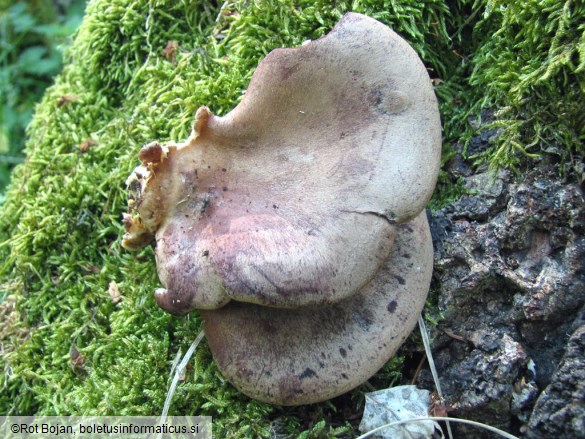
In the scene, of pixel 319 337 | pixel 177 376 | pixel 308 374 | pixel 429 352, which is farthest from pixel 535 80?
pixel 177 376

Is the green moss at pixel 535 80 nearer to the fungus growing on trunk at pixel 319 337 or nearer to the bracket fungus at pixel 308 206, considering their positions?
the bracket fungus at pixel 308 206

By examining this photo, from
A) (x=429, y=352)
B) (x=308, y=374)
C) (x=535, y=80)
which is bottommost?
(x=429, y=352)

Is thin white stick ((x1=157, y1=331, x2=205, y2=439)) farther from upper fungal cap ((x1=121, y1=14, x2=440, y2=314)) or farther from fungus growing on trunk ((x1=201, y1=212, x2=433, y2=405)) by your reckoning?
upper fungal cap ((x1=121, y1=14, x2=440, y2=314))

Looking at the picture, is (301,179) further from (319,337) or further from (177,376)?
(177,376)

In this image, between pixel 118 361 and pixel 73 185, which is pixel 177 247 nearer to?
pixel 118 361

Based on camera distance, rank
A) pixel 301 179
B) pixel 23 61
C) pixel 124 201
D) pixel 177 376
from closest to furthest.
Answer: pixel 301 179 < pixel 177 376 < pixel 124 201 < pixel 23 61

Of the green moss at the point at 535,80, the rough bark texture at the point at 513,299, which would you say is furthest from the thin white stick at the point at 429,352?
the green moss at the point at 535,80
